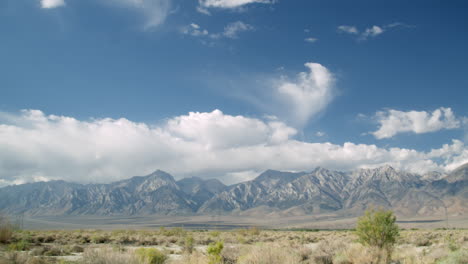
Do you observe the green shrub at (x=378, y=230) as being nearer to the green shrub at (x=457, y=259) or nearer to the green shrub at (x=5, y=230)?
the green shrub at (x=457, y=259)

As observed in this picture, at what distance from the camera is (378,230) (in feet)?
65.3

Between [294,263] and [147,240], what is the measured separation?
25.1 metres

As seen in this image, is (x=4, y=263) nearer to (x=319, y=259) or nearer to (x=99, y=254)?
(x=99, y=254)

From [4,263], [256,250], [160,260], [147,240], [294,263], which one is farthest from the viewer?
[147,240]

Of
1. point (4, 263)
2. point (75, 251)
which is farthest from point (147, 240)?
point (4, 263)

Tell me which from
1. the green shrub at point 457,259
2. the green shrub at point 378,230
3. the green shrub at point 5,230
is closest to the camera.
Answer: the green shrub at point 457,259

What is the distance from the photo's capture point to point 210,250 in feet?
47.8

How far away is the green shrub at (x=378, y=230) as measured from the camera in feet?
Answer: 65.1

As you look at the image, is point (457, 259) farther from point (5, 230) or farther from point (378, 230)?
point (5, 230)

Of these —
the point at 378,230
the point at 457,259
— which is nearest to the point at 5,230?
the point at 378,230

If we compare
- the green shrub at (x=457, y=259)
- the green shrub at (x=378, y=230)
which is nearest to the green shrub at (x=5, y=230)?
the green shrub at (x=378, y=230)

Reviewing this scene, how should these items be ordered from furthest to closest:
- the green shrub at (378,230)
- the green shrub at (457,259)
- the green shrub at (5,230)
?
the green shrub at (5,230)
the green shrub at (378,230)
the green shrub at (457,259)

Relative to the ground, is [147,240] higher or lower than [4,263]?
lower

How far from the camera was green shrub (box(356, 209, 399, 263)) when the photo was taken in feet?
65.1
